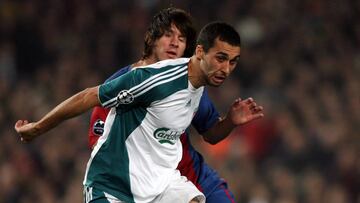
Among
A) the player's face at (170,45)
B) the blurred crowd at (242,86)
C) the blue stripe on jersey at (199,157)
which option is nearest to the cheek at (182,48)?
the player's face at (170,45)

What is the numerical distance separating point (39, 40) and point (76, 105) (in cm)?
764

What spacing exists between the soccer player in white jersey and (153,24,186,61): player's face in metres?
0.58

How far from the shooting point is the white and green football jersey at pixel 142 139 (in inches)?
211

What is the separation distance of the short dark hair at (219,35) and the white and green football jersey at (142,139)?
0.53ft

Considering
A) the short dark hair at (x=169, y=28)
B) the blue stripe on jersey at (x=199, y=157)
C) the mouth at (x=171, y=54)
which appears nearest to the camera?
the blue stripe on jersey at (x=199, y=157)

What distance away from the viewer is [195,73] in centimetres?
539

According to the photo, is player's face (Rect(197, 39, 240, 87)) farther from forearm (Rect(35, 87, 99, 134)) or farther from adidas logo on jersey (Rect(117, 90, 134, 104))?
forearm (Rect(35, 87, 99, 134))

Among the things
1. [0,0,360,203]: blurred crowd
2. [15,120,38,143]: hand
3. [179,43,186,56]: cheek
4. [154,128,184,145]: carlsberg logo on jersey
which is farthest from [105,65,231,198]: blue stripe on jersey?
[0,0,360,203]: blurred crowd

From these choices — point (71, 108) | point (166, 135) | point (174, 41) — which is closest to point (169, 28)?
point (174, 41)

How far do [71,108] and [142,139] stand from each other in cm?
42

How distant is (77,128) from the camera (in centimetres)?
1120

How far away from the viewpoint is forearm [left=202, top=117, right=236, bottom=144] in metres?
5.92

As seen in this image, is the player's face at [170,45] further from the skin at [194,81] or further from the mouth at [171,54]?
the skin at [194,81]

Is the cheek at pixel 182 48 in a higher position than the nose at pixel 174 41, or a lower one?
lower
